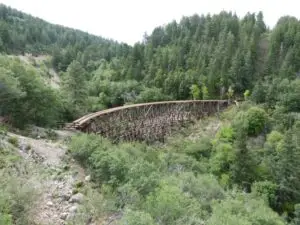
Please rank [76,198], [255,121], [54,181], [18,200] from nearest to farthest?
[18,200] → [76,198] → [54,181] → [255,121]

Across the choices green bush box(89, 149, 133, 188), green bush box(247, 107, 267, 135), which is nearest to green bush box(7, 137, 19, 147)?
green bush box(89, 149, 133, 188)

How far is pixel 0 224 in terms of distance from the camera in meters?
7.78

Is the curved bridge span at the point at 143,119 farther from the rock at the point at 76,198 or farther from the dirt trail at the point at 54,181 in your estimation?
the rock at the point at 76,198

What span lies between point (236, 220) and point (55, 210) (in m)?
6.91

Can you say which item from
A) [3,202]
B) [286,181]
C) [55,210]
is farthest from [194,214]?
[286,181]

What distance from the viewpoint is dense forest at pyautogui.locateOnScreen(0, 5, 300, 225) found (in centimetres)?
1397

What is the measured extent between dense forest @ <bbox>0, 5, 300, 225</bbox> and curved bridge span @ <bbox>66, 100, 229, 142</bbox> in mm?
2533

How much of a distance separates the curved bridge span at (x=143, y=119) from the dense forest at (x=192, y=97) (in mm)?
2533

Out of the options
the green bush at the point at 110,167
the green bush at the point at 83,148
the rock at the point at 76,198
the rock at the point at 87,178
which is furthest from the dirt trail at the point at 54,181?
the green bush at the point at 110,167

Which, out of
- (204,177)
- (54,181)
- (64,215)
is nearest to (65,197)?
(64,215)

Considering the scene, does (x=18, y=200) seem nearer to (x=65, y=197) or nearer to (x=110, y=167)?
(x=65, y=197)

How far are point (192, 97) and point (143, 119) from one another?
21.7 m

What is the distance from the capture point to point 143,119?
110 feet

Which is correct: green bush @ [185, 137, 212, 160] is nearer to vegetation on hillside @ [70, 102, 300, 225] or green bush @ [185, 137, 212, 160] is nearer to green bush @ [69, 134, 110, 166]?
vegetation on hillside @ [70, 102, 300, 225]
